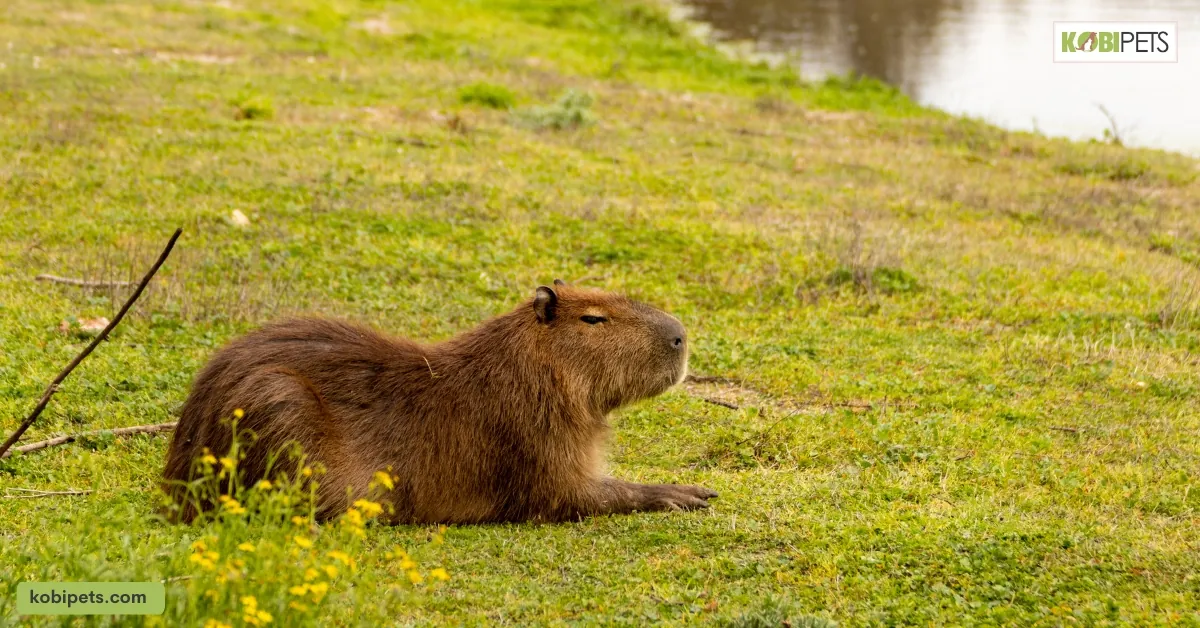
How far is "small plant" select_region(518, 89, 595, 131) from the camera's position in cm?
1506

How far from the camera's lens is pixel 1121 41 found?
61.7 feet

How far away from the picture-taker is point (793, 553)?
456cm

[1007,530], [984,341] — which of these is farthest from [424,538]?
[984,341]

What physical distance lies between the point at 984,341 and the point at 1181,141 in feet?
41.7

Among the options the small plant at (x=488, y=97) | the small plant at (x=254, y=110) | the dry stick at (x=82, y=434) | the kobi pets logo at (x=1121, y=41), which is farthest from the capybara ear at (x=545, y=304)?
the kobi pets logo at (x=1121, y=41)

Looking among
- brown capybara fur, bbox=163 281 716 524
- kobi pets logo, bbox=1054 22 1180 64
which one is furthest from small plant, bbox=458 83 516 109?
brown capybara fur, bbox=163 281 716 524

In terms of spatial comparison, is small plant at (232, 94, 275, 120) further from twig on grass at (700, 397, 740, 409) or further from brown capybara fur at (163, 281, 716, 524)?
brown capybara fur at (163, 281, 716, 524)

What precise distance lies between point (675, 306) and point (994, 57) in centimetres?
1852

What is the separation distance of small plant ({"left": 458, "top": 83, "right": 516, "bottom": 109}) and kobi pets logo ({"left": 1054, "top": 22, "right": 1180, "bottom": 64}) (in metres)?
8.23

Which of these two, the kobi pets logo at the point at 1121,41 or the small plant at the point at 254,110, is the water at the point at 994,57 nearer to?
the kobi pets logo at the point at 1121,41

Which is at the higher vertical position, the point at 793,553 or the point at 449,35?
the point at 449,35

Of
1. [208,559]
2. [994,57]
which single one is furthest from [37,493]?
[994,57]

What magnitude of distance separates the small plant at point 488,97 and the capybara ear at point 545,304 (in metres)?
11.4

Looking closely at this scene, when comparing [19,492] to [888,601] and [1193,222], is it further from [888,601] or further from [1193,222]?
[1193,222]
